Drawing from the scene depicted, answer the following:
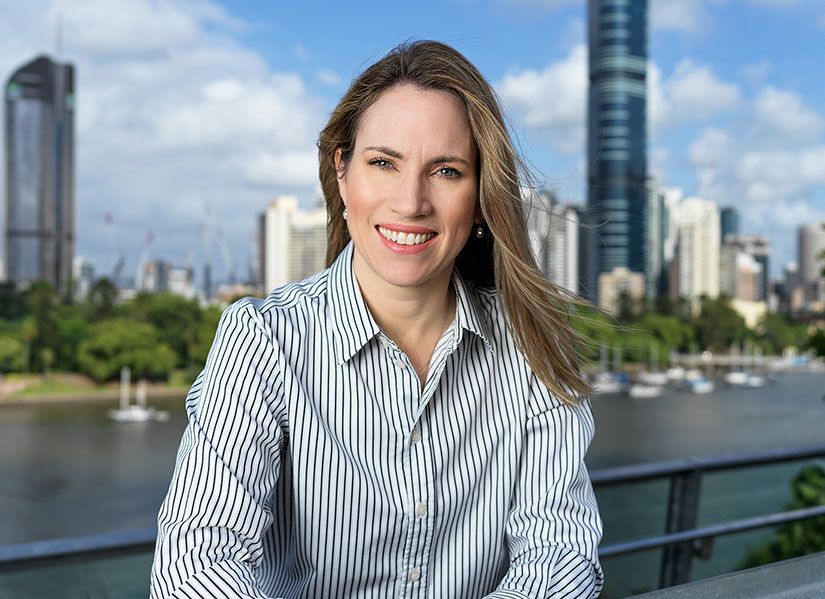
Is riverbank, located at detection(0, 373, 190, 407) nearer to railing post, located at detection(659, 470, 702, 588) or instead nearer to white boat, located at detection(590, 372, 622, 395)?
railing post, located at detection(659, 470, 702, 588)

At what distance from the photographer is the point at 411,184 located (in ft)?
2.61

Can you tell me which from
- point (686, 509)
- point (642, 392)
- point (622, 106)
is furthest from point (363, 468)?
point (622, 106)

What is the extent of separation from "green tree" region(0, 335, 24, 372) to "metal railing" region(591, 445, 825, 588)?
3575cm

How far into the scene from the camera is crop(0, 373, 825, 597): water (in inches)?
699

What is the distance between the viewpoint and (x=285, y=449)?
78 centimetres

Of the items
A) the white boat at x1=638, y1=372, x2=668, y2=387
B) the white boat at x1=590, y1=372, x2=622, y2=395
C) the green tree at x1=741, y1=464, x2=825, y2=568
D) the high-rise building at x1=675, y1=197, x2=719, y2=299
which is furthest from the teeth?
the high-rise building at x1=675, y1=197, x2=719, y2=299

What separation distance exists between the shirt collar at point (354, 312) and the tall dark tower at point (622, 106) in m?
53.4

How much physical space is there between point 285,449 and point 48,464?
1051 inches

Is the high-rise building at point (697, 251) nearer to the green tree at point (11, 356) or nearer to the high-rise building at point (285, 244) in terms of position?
the high-rise building at point (285, 244)

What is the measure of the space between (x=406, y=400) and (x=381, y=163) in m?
0.22

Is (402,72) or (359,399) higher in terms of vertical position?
(402,72)

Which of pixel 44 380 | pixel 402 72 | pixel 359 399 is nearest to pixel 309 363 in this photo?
pixel 359 399

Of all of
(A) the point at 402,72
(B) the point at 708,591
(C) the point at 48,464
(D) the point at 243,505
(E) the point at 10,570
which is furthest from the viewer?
(C) the point at 48,464

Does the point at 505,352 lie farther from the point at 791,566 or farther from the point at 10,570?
the point at 10,570
